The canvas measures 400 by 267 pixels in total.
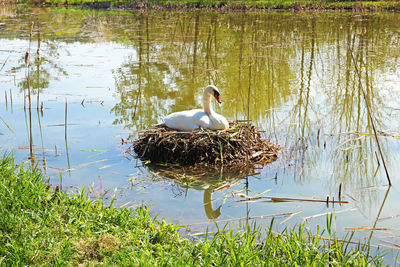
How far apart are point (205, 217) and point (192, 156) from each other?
62.2 inches

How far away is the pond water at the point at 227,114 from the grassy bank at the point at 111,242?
586mm

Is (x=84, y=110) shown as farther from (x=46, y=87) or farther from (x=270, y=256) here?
(x=270, y=256)

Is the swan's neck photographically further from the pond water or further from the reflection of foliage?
the pond water

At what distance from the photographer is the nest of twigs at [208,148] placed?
669 centimetres

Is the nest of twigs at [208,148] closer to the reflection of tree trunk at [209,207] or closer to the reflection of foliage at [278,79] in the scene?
the reflection of foliage at [278,79]

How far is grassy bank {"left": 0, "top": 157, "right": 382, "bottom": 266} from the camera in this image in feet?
12.8

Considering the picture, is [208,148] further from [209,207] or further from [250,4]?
[250,4]

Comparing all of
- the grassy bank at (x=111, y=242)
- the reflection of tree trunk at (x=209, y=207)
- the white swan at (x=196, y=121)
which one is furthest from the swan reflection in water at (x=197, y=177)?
the grassy bank at (x=111, y=242)

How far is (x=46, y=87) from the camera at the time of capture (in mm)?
11078

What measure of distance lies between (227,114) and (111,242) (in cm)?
496

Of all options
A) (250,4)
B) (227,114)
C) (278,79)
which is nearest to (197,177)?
(227,114)

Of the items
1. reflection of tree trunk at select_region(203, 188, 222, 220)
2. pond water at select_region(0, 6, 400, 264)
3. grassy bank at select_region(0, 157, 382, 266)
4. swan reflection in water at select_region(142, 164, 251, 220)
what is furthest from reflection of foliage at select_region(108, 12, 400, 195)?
grassy bank at select_region(0, 157, 382, 266)

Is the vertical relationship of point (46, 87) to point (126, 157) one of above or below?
above

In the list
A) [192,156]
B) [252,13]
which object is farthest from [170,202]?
[252,13]
